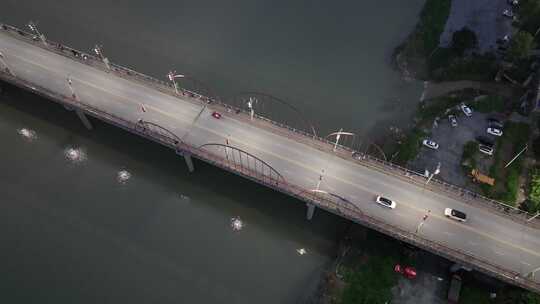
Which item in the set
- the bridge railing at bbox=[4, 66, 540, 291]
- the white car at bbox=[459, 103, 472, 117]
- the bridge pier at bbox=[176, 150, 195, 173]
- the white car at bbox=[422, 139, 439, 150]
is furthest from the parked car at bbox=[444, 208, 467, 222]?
the bridge pier at bbox=[176, 150, 195, 173]

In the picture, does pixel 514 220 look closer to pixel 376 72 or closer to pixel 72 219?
pixel 376 72

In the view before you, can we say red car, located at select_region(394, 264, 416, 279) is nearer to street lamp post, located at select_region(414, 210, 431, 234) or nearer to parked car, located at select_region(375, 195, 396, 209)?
street lamp post, located at select_region(414, 210, 431, 234)

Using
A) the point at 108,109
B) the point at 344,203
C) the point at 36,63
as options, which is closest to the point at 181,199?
the point at 108,109

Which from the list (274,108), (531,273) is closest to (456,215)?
(531,273)

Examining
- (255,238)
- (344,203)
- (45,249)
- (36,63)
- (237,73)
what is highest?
(237,73)

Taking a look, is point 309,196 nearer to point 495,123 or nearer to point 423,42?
point 495,123

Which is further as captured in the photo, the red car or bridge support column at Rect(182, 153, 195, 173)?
bridge support column at Rect(182, 153, 195, 173)

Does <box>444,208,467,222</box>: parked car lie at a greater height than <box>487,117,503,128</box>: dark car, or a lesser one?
lesser
